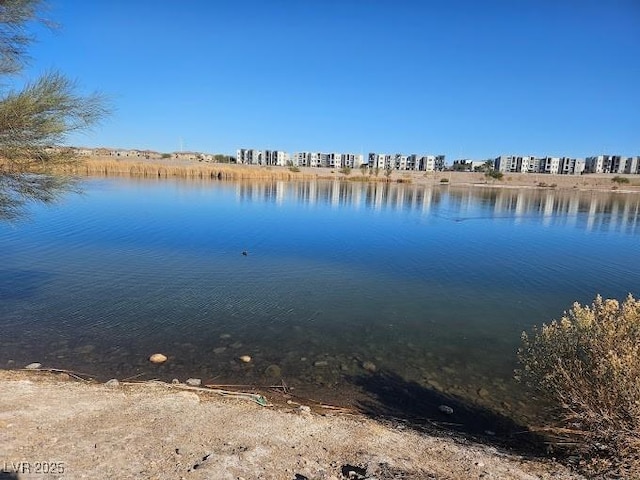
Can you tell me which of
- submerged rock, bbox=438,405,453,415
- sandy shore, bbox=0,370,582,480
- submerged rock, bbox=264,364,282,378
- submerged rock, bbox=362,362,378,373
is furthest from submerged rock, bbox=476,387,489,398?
submerged rock, bbox=264,364,282,378

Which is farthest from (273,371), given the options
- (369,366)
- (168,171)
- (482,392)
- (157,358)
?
(168,171)

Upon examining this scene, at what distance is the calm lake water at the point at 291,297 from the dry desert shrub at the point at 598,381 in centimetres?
195

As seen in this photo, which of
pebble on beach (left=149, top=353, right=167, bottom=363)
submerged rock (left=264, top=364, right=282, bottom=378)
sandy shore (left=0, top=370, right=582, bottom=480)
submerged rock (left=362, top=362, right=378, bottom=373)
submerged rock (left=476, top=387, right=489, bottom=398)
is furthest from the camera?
submerged rock (left=362, top=362, right=378, bottom=373)

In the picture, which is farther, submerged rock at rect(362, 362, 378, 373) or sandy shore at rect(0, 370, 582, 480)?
submerged rock at rect(362, 362, 378, 373)

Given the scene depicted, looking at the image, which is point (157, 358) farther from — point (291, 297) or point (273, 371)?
point (291, 297)

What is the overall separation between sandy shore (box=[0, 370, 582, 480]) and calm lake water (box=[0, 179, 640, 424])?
1758 millimetres

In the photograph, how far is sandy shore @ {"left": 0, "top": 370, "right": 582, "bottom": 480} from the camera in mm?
4461

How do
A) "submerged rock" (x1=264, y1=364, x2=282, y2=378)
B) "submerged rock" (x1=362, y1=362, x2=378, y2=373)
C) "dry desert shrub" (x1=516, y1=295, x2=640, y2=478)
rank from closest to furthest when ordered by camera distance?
"dry desert shrub" (x1=516, y1=295, x2=640, y2=478), "submerged rock" (x1=264, y1=364, x2=282, y2=378), "submerged rock" (x1=362, y1=362, x2=378, y2=373)

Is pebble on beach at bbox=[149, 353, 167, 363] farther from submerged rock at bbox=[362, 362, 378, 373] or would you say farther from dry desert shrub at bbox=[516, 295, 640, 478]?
dry desert shrub at bbox=[516, 295, 640, 478]

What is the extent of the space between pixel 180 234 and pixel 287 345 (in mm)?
14663

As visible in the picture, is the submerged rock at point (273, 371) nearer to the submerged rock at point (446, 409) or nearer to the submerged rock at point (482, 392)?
the submerged rock at point (446, 409)

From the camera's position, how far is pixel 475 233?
27859 millimetres

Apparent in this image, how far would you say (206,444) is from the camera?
197 inches

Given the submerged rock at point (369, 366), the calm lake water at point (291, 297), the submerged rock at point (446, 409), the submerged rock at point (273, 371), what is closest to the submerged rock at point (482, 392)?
the calm lake water at point (291, 297)
